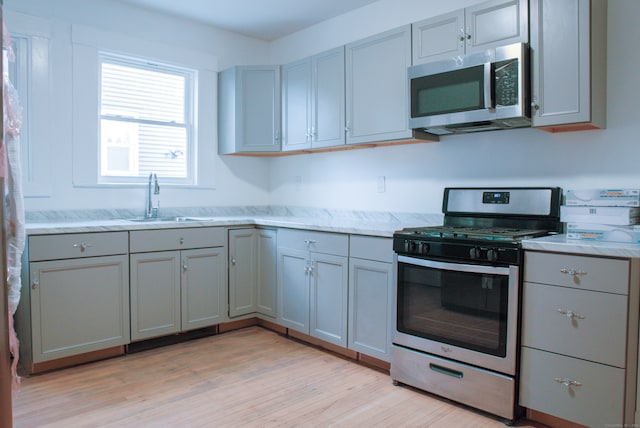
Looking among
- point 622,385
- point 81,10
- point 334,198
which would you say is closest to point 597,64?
point 622,385

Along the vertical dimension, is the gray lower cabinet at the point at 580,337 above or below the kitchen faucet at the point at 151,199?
below

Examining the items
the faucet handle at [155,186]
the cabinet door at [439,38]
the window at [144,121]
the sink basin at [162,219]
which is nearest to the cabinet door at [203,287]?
the sink basin at [162,219]

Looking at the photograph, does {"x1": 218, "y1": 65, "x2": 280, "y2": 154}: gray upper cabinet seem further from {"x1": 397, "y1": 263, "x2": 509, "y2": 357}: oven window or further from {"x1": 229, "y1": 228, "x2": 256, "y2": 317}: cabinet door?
{"x1": 397, "y1": 263, "x2": 509, "y2": 357}: oven window

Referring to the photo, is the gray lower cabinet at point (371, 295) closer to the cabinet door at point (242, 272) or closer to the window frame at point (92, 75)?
the cabinet door at point (242, 272)

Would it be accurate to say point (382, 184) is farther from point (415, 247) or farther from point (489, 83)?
point (489, 83)

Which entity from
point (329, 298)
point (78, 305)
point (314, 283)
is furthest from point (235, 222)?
point (78, 305)

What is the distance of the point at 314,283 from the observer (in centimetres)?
319

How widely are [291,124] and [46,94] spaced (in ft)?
5.72

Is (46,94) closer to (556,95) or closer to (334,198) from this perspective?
(334,198)

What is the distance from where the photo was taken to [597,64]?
2.32m

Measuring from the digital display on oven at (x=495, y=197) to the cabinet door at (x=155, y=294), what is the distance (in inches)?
81.6

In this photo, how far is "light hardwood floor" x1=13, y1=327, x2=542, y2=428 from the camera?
87.3 inches

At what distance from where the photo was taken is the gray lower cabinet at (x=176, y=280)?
3102 mm

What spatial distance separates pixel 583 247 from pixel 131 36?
3378 millimetres
